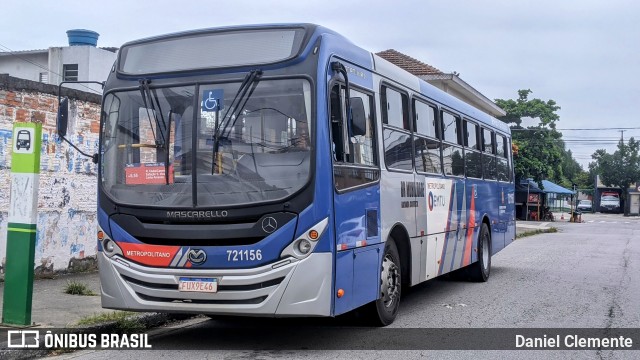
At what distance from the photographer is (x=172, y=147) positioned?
7.23m

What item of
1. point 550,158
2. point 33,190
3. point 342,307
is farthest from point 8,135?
point 550,158

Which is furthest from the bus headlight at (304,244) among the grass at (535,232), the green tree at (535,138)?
the green tree at (535,138)

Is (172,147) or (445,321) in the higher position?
(172,147)

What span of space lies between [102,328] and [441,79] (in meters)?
22.5

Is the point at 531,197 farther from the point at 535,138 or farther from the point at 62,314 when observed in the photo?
the point at 62,314

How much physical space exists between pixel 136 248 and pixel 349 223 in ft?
6.82

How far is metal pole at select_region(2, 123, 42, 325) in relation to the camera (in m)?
7.81

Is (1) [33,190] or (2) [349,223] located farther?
(1) [33,190]

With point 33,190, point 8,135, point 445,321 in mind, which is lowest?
point 445,321

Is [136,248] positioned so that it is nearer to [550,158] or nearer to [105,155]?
[105,155]

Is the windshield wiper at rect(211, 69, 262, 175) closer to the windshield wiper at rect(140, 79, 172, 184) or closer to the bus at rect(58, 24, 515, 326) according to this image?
the bus at rect(58, 24, 515, 326)

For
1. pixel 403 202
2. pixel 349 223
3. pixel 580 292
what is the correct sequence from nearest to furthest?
pixel 349 223 → pixel 403 202 → pixel 580 292

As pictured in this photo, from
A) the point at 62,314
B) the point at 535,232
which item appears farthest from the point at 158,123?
the point at 535,232

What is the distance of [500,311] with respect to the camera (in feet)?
33.0
